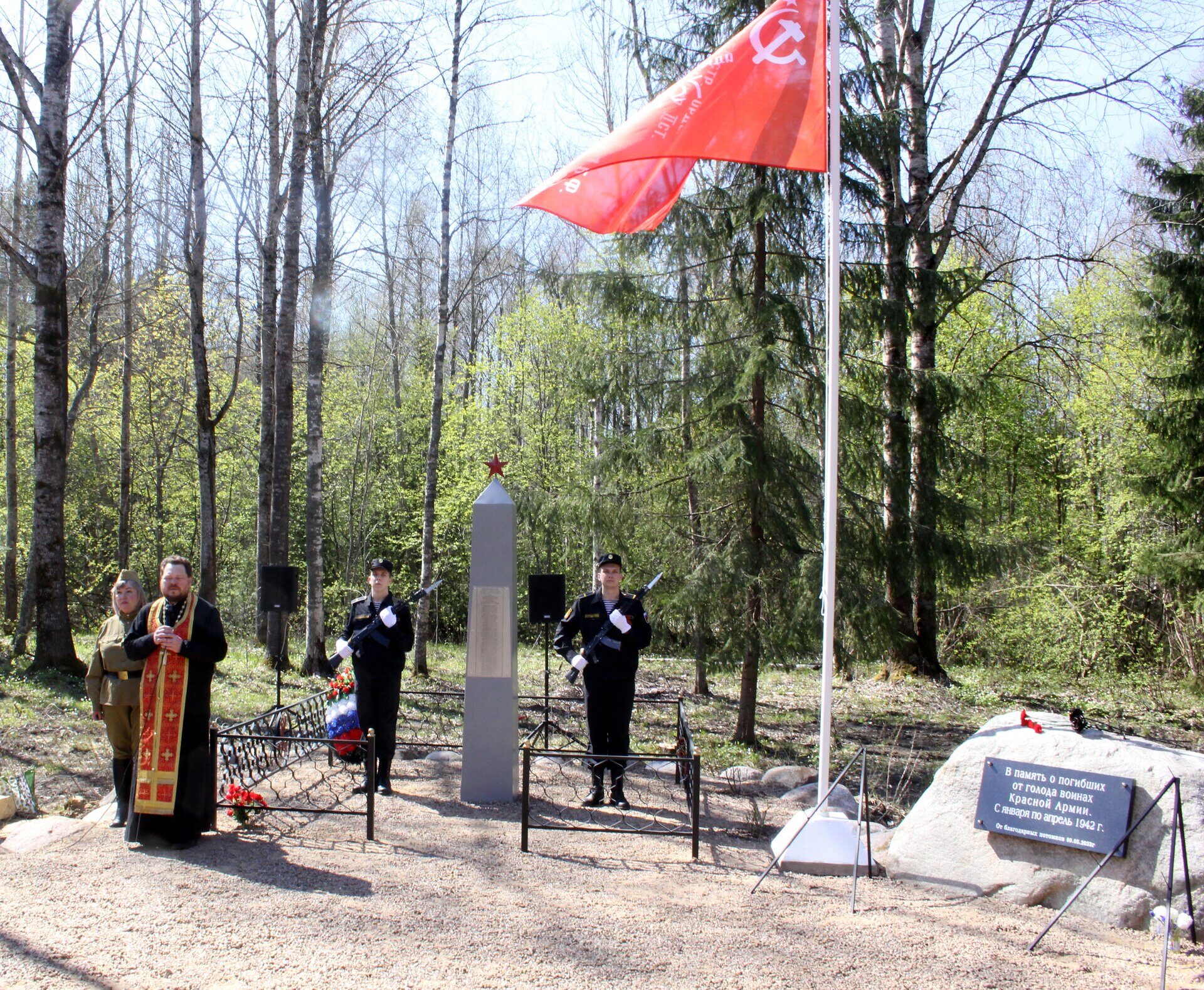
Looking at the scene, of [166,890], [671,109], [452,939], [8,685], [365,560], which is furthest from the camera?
[365,560]

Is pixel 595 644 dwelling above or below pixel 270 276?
below

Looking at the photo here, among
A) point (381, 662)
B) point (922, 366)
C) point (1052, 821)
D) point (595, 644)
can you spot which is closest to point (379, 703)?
point (381, 662)

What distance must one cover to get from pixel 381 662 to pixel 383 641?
177 mm

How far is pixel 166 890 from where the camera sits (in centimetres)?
→ 487

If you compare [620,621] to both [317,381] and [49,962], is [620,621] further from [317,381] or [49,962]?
[317,381]

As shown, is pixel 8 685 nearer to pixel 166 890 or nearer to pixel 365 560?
pixel 166 890

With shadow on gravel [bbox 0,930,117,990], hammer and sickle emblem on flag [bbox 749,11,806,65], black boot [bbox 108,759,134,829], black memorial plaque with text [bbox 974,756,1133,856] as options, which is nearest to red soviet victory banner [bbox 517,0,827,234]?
hammer and sickle emblem on flag [bbox 749,11,806,65]

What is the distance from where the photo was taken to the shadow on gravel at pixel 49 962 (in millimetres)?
3799

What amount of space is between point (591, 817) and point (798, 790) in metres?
1.97

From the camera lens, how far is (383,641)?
712cm

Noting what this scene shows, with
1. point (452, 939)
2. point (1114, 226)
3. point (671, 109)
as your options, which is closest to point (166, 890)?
point (452, 939)

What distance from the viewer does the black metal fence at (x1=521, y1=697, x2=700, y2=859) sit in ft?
18.8

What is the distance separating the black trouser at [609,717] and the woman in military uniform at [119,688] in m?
3.08

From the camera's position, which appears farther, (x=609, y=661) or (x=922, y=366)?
(x=922, y=366)
